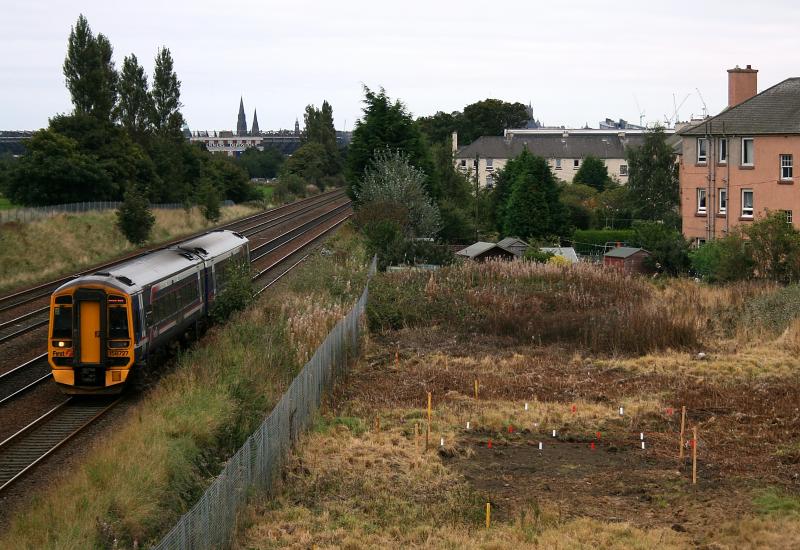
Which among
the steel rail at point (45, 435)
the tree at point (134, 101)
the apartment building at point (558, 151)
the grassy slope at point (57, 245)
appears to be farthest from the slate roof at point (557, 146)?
the steel rail at point (45, 435)

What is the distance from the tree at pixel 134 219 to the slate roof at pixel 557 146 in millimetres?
58481

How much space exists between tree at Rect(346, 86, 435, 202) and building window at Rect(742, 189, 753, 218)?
17216 mm

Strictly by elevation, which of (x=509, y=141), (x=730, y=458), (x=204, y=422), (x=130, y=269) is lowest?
(x=730, y=458)

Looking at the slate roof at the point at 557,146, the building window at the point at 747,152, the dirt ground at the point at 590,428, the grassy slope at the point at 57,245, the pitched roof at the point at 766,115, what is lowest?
the dirt ground at the point at 590,428

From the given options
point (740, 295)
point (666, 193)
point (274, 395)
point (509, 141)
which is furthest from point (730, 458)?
point (509, 141)

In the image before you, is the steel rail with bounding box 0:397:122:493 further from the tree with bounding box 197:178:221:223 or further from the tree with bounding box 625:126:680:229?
the tree with bounding box 625:126:680:229

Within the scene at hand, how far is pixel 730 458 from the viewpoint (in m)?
17.5

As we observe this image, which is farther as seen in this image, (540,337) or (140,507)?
(540,337)

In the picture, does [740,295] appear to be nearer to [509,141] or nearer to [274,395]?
[274,395]

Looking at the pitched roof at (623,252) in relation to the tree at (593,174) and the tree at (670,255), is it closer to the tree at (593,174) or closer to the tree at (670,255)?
the tree at (670,255)

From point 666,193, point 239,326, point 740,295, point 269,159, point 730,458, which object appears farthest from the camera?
point 269,159

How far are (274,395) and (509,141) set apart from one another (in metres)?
92.2

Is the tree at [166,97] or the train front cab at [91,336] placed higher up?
the tree at [166,97]

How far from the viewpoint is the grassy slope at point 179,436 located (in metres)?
11.8
